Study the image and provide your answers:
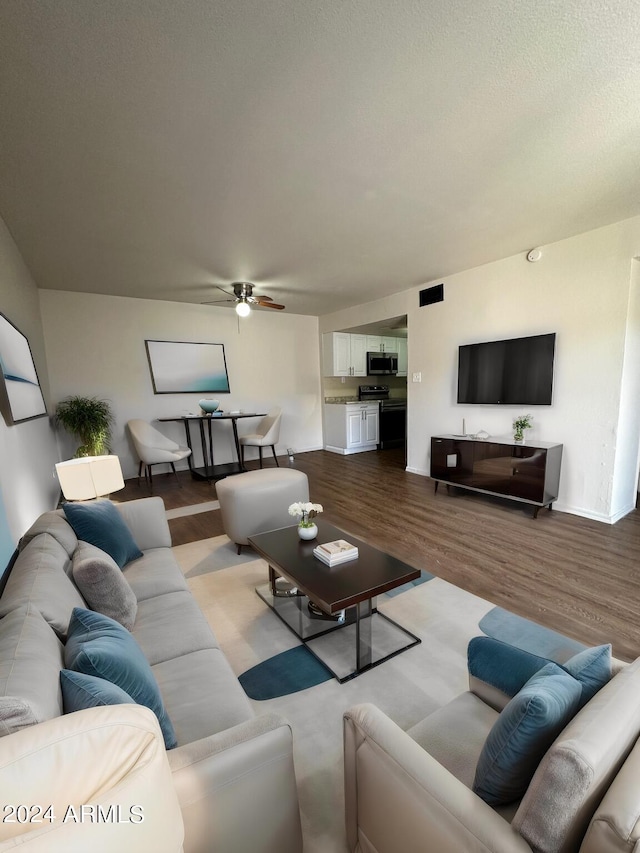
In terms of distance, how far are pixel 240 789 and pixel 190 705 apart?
1.26 feet

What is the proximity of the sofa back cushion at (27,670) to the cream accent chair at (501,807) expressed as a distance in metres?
0.68

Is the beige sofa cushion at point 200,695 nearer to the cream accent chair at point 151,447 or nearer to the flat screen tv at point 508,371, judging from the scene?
the flat screen tv at point 508,371

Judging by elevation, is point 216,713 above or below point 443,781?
below

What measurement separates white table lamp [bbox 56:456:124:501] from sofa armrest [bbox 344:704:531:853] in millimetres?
1959

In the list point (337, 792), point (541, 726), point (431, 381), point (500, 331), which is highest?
point (500, 331)

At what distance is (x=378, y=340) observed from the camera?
23.5ft

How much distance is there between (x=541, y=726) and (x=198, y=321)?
5962mm

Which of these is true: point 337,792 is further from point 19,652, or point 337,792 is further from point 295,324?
point 295,324

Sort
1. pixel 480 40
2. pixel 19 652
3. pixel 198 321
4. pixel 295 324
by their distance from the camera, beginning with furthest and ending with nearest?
pixel 295 324 → pixel 198 321 → pixel 480 40 → pixel 19 652

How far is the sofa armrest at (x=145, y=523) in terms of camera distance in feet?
7.31

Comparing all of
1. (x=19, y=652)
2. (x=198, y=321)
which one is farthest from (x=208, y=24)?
(x=198, y=321)

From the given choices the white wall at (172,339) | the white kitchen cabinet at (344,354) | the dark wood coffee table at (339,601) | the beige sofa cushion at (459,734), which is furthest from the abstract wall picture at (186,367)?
the beige sofa cushion at (459,734)

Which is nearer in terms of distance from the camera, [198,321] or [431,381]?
[431,381]

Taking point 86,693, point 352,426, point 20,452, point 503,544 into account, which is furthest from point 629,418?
point 20,452
